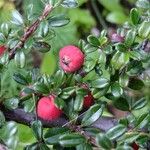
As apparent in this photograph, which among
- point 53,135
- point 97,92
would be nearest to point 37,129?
point 53,135

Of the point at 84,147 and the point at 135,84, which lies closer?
the point at 84,147

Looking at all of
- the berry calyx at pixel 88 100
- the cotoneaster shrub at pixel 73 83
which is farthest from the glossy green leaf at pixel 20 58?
the berry calyx at pixel 88 100

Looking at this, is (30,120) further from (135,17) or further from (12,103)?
(135,17)

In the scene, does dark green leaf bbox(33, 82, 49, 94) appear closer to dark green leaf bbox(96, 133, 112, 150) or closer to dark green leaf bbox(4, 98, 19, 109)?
dark green leaf bbox(4, 98, 19, 109)

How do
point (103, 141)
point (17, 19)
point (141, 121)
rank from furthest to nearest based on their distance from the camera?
1. point (17, 19)
2. point (141, 121)
3. point (103, 141)

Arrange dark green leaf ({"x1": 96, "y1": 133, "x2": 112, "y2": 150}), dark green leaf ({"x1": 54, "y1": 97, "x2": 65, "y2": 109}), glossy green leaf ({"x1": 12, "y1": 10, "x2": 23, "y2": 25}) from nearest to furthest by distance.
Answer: dark green leaf ({"x1": 96, "y1": 133, "x2": 112, "y2": 150}) → dark green leaf ({"x1": 54, "y1": 97, "x2": 65, "y2": 109}) → glossy green leaf ({"x1": 12, "y1": 10, "x2": 23, "y2": 25})

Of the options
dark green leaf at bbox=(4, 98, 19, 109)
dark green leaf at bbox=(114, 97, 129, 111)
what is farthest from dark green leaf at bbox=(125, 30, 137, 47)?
dark green leaf at bbox=(4, 98, 19, 109)

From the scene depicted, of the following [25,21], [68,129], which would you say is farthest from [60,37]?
[68,129]

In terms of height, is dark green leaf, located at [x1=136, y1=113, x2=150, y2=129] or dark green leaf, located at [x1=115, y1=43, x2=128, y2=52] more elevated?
dark green leaf, located at [x1=115, y1=43, x2=128, y2=52]
